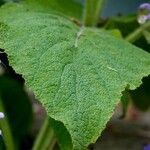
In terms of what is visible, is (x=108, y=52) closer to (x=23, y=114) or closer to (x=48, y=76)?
(x=48, y=76)

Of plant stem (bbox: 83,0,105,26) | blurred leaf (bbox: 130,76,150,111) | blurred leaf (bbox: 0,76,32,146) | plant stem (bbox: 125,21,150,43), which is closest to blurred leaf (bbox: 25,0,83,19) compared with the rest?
plant stem (bbox: 83,0,105,26)

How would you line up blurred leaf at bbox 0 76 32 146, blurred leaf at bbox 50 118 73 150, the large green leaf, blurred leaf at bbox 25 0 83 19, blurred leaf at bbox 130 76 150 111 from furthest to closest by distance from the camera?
blurred leaf at bbox 0 76 32 146 < blurred leaf at bbox 130 76 150 111 < blurred leaf at bbox 25 0 83 19 < blurred leaf at bbox 50 118 73 150 < the large green leaf

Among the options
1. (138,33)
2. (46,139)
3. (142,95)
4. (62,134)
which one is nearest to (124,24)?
(138,33)

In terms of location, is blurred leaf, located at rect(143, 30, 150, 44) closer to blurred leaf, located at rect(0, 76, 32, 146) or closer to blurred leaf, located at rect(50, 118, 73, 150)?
blurred leaf, located at rect(50, 118, 73, 150)

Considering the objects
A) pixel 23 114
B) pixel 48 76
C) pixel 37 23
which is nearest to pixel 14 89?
pixel 23 114

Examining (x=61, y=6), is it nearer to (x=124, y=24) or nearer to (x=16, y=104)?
(x=124, y=24)

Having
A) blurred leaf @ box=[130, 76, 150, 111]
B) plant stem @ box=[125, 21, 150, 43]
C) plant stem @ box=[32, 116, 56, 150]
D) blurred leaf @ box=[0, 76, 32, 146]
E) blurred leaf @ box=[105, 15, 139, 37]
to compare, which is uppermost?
plant stem @ box=[125, 21, 150, 43]
